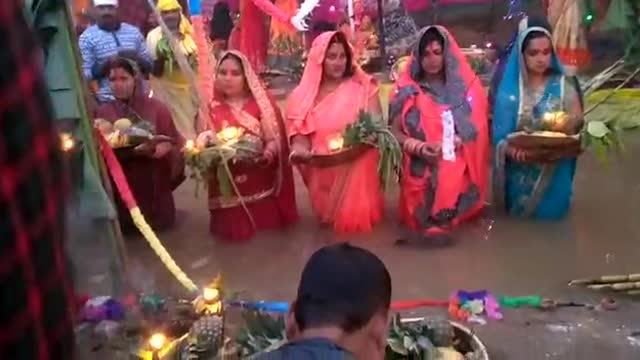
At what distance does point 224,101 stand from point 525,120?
5.93 feet

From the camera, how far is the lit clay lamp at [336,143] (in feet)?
17.9

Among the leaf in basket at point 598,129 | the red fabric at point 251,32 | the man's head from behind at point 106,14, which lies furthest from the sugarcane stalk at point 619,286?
the red fabric at point 251,32

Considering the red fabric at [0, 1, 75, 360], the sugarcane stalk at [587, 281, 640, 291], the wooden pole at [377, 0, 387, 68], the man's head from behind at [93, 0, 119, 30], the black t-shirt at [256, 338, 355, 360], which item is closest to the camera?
the red fabric at [0, 1, 75, 360]

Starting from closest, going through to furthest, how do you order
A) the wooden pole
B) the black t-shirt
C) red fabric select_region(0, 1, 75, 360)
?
red fabric select_region(0, 1, 75, 360)
the black t-shirt
the wooden pole

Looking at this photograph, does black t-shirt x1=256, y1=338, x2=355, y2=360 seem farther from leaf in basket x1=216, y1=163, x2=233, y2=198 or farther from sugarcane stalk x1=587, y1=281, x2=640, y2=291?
leaf in basket x1=216, y1=163, x2=233, y2=198

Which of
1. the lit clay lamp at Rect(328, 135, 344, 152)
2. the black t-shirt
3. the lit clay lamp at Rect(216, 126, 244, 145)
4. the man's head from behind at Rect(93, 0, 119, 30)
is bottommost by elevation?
the lit clay lamp at Rect(328, 135, 344, 152)

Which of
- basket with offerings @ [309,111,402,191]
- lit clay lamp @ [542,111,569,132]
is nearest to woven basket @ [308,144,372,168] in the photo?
basket with offerings @ [309,111,402,191]

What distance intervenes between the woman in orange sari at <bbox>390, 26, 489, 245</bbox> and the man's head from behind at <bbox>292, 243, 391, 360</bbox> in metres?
3.21

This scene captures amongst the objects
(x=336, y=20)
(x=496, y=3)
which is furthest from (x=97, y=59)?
(x=496, y=3)

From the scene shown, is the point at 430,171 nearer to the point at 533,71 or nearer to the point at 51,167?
the point at 533,71

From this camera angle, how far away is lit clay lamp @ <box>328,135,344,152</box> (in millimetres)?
5451

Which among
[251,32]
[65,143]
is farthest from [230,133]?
[251,32]

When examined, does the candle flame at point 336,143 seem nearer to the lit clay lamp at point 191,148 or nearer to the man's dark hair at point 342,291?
the lit clay lamp at point 191,148

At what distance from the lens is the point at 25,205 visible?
964 millimetres
